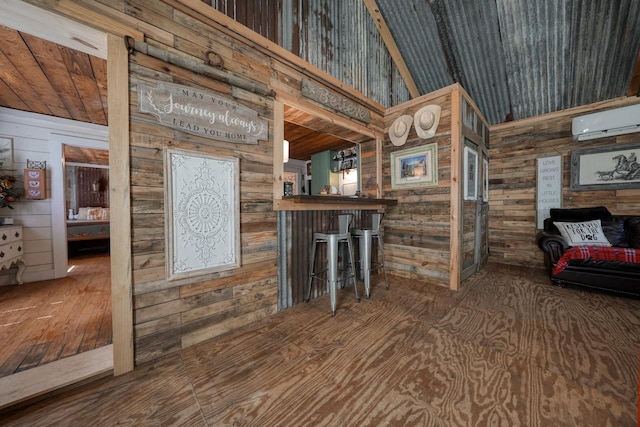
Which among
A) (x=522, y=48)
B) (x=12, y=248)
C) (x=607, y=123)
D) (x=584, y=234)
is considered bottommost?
(x=12, y=248)

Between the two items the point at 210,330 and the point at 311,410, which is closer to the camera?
the point at 311,410

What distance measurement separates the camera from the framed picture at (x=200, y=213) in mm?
1620

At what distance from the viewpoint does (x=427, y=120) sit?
2.93 m

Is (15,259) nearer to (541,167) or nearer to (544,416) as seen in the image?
(544,416)

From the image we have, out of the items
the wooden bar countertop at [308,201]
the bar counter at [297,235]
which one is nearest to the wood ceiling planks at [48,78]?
the wooden bar countertop at [308,201]

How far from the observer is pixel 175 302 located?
5.39ft

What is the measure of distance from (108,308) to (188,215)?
165 centimetres

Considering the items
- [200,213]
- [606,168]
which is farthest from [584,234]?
[200,213]

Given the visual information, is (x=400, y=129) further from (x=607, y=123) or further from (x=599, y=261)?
(x=607, y=123)

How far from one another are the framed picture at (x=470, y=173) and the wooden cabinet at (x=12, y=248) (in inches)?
221

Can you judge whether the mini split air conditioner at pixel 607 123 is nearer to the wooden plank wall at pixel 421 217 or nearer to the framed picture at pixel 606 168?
the framed picture at pixel 606 168

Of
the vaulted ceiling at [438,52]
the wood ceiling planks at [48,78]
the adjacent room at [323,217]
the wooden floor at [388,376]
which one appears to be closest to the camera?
the wooden floor at [388,376]

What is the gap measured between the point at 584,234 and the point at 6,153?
7751mm

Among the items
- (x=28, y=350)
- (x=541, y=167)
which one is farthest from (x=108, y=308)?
(x=541, y=167)
